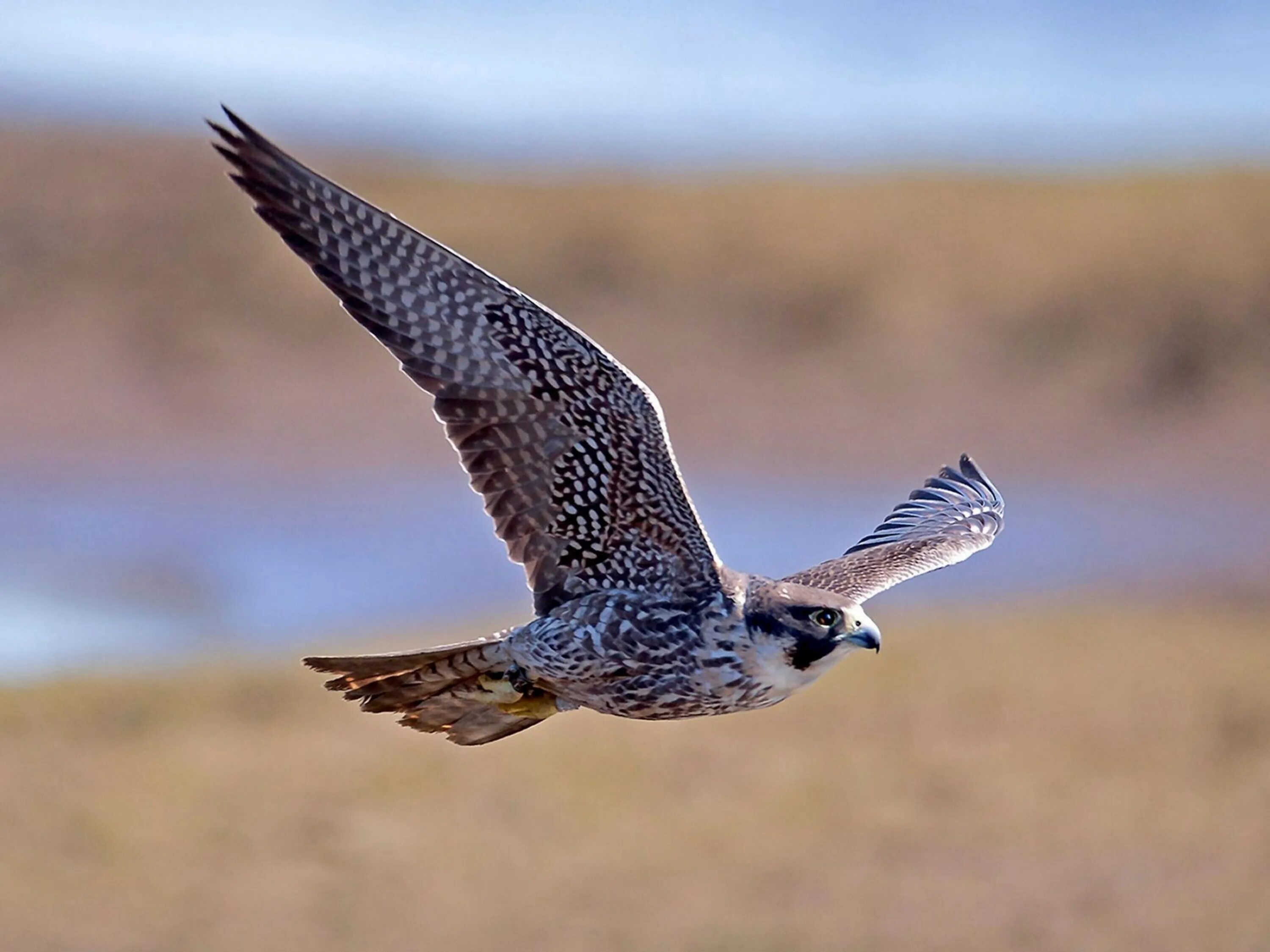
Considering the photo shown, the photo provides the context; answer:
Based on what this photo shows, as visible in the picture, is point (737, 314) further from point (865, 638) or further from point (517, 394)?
point (865, 638)

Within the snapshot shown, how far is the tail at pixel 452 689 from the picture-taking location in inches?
301

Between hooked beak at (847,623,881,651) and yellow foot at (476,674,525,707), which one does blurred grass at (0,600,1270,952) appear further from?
hooked beak at (847,623,881,651)

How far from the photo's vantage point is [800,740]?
17844 mm

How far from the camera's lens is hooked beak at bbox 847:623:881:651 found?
725 cm

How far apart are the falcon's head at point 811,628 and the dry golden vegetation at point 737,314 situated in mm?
20431

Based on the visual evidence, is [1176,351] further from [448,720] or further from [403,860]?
[448,720]

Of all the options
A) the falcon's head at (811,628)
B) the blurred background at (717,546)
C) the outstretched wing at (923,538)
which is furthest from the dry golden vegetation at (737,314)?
the falcon's head at (811,628)

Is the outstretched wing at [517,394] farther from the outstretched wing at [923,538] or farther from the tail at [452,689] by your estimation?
the outstretched wing at [923,538]

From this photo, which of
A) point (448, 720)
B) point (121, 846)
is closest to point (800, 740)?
point (121, 846)

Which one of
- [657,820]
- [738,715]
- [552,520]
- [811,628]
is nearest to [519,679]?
[552,520]

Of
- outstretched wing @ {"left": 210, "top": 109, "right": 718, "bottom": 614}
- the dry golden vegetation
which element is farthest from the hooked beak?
the dry golden vegetation

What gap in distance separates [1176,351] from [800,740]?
13.7m

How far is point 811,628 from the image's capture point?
23.7ft

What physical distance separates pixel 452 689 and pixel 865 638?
1591mm
